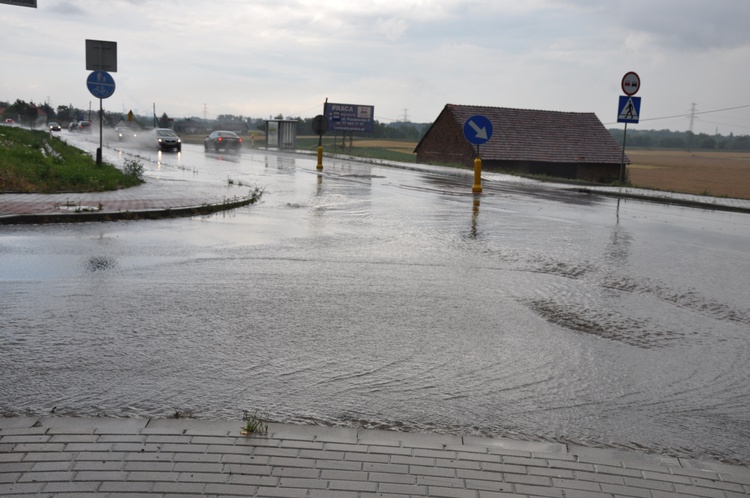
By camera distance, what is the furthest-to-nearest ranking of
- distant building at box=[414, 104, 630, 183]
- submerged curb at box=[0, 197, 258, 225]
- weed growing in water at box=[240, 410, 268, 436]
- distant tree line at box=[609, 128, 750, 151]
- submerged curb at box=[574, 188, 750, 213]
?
1. distant tree line at box=[609, 128, 750, 151]
2. distant building at box=[414, 104, 630, 183]
3. submerged curb at box=[574, 188, 750, 213]
4. submerged curb at box=[0, 197, 258, 225]
5. weed growing in water at box=[240, 410, 268, 436]

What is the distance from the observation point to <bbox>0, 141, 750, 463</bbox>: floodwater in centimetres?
484

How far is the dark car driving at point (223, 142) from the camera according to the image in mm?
50656

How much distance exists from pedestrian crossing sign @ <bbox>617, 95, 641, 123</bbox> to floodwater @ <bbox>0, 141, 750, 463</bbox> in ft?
39.9

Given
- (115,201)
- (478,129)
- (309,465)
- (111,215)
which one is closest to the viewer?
(309,465)

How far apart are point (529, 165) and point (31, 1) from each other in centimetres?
3458

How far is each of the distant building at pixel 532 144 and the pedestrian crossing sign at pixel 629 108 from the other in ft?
56.5

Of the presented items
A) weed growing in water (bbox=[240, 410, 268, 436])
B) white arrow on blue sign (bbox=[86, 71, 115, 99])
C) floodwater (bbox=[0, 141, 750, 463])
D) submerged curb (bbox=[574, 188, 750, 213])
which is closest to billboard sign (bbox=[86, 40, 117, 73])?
white arrow on blue sign (bbox=[86, 71, 115, 99])

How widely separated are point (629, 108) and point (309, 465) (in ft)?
74.0

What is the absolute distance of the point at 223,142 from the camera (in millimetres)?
50875

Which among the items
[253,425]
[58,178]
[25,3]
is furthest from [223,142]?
[253,425]

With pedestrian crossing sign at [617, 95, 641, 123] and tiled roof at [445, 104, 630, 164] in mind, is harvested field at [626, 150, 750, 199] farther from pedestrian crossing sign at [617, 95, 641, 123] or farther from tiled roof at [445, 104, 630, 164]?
pedestrian crossing sign at [617, 95, 641, 123]

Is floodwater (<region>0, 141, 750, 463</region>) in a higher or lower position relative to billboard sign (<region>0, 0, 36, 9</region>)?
lower

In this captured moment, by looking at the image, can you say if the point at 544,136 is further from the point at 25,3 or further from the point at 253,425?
the point at 253,425

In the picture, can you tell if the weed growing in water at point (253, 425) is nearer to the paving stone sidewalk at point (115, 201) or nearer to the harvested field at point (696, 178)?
the paving stone sidewalk at point (115, 201)
